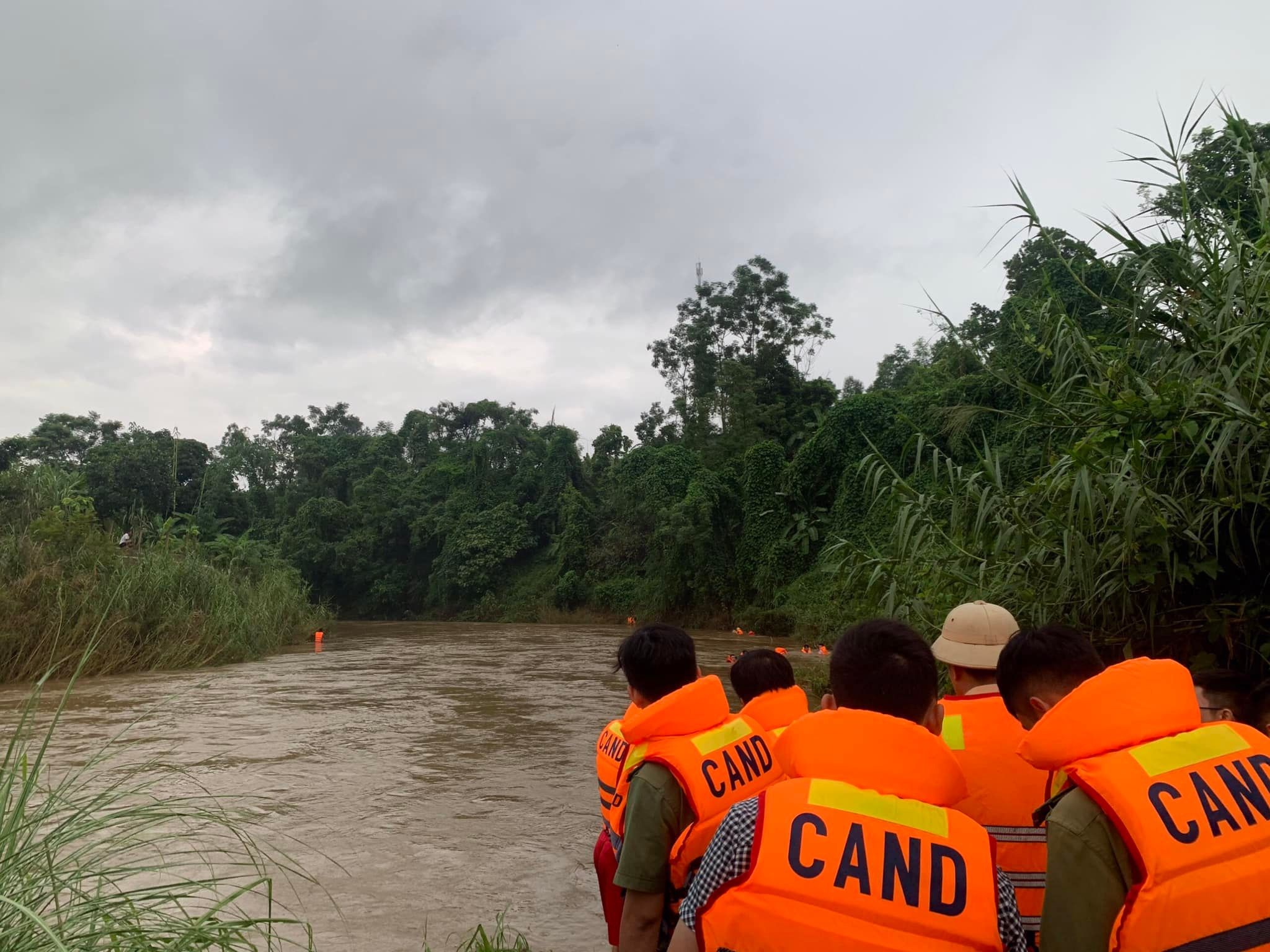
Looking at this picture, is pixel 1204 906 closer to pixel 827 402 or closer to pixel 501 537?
pixel 827 402

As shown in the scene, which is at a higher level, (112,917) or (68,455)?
(68,455)

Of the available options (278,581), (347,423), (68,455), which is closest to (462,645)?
(278,581)

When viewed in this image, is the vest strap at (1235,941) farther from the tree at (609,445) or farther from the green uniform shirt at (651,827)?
the tree at (609,445)

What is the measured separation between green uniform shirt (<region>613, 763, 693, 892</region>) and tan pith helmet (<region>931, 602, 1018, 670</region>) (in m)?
0.71

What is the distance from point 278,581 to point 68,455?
25804 mm

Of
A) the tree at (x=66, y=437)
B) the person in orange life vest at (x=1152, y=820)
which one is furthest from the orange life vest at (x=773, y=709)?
the tree at (x=66, y=437)

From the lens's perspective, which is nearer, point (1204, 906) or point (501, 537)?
point (1204, 906)

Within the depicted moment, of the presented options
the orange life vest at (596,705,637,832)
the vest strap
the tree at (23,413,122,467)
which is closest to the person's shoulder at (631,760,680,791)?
the orange life vest at (596,705,637,832)

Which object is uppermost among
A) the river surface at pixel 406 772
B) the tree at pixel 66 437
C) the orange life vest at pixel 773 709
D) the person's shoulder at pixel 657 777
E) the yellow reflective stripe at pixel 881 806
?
the tree at pixel 66 437

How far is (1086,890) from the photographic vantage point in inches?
55.4

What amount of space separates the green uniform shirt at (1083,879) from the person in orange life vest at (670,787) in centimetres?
78

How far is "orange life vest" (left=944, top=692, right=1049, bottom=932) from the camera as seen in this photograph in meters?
1.99

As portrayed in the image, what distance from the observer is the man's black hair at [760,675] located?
2.76m

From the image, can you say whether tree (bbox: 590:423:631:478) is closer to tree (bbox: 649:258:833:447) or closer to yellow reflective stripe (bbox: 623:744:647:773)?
tree (bbox: 649:258:833:447)
